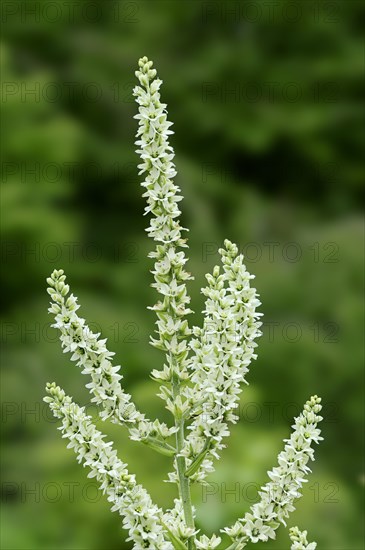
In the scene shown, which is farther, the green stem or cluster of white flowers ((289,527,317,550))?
the green stem

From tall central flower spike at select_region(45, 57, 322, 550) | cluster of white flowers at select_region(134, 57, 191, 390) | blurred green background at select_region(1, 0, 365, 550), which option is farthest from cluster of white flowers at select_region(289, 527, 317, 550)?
blurred green background at select_region(1, 0, 365, 550)

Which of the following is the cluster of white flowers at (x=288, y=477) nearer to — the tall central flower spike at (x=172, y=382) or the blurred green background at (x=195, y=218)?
the tall central flower spike at (x=172, y=382)

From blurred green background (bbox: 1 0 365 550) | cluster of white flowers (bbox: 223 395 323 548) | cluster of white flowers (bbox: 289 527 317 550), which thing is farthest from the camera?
blurred green background (bbox: 1 0 365 550)

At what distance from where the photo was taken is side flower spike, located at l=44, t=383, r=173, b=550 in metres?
2.25

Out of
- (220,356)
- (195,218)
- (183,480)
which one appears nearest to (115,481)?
(183,480)

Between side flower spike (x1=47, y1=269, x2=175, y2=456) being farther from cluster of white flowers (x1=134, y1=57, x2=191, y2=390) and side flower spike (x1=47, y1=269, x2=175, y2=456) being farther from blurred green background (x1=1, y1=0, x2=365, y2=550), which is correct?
blurred green background (x1=1, y1=0, x2=365, y2=550)

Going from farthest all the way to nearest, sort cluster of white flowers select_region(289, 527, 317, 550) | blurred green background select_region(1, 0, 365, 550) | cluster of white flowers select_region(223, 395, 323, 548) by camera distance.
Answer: blurred green background select_region(1, 0, 365, 550)
cluster of white flowers select_region(223, 395, 323, 548)
cluster of white flowers select_region(289, 527, 317, 550)

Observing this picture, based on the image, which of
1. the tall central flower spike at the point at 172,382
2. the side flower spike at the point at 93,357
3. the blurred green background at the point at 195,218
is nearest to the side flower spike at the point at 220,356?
the tall central flower spike at the point at 172,382

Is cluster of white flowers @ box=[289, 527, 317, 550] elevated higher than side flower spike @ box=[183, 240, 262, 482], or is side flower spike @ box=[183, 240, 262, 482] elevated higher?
side flower spike @ box=[183, 240, 262, 482]

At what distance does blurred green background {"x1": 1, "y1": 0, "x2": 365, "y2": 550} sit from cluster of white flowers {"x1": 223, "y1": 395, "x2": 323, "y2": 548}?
2.13 m

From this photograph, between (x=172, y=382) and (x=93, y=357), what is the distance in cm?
26

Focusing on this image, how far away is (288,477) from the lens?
2371 millimetres

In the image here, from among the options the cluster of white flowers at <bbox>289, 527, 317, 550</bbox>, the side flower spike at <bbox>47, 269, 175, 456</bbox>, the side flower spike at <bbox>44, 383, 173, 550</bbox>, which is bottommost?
the cluster of white flowers at <bbox>289, 527, 317, 550</bbox>

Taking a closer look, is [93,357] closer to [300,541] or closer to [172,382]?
[172,382]
